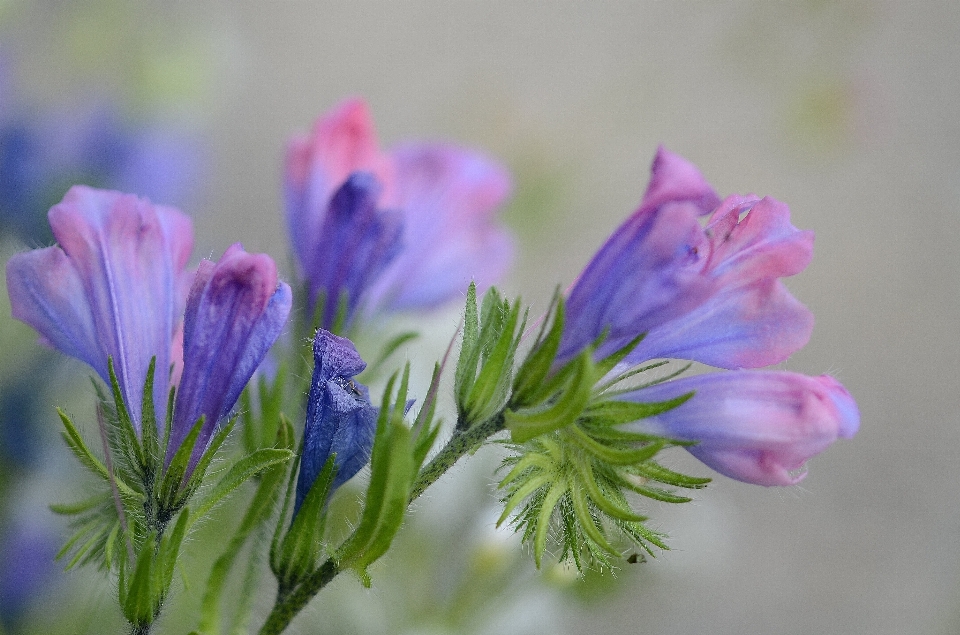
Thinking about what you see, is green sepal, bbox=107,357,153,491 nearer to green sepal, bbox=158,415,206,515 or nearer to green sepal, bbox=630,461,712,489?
green sepal, bbox=158,415,206,515

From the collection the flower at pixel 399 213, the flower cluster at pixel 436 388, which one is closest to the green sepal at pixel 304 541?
the flower cluster at pixel 436 388

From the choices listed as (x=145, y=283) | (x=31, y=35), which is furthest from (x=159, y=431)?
(x=31, y=35)

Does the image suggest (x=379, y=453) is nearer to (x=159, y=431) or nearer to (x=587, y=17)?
(x=159, y=431)

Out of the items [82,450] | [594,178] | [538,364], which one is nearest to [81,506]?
[82,450]

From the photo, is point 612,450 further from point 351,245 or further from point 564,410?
point 351,245

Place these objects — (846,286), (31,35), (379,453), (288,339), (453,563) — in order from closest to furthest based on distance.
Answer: (379,453)
(288,339)
(453,563)
(31,35)
(846,286)

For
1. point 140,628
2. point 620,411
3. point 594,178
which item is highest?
point 594,178

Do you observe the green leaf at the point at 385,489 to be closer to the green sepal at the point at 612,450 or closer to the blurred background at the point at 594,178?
the green sepal at the point at 612,450
